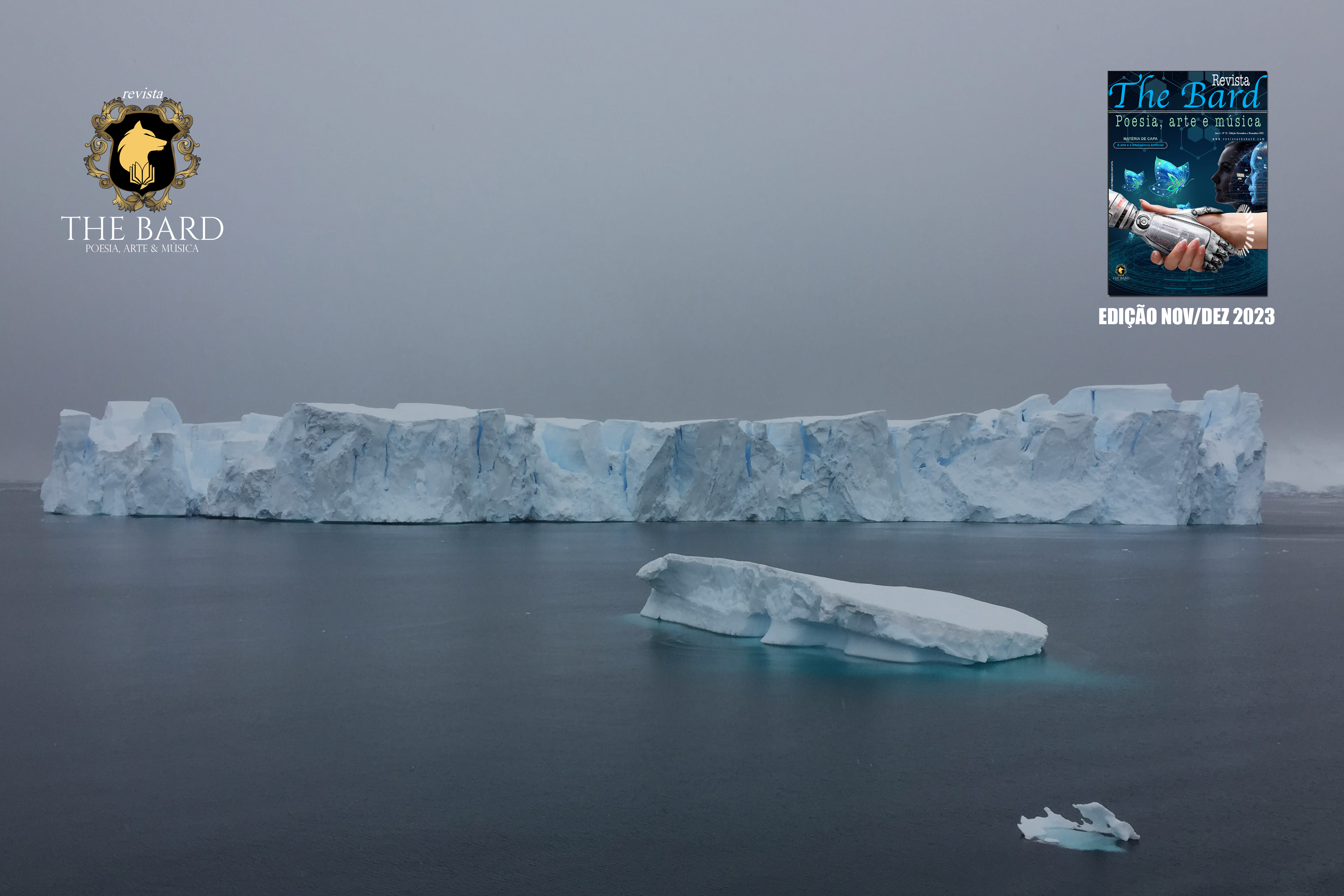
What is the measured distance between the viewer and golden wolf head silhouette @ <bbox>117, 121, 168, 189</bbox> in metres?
13.5

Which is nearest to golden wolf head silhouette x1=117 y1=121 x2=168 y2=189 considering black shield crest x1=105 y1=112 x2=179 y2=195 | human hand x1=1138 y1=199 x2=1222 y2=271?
black shield crest x1=105 y1=112 x2=179 y2=195

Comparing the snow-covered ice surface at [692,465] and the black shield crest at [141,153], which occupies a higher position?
the black shield crest at [141,153]

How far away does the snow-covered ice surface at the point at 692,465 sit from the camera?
18141 mm

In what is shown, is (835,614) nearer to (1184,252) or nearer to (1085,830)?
(1085,830)

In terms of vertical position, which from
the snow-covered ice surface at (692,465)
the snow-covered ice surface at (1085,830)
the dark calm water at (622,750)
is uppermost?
the snow-covered ice surface at (692,465)

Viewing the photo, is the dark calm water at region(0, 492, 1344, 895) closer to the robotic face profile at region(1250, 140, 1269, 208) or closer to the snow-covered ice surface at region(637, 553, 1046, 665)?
the snow-covered ice surface at region(637, 553, 1046, 665)

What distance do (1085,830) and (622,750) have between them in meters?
1.94

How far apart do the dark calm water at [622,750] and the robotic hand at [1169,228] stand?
297 inches

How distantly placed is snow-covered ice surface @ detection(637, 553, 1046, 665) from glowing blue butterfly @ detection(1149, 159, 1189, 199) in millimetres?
10391

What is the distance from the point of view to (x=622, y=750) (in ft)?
13.8

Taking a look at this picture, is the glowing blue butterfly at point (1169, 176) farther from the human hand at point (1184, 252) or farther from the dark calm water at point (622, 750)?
the dark calm water at point (622, 750)

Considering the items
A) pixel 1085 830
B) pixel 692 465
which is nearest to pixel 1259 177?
pixel 692 465

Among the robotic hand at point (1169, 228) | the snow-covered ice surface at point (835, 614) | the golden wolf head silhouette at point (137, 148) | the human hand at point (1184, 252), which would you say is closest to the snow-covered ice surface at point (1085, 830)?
the snow-covered ice surface at point (835, 614)

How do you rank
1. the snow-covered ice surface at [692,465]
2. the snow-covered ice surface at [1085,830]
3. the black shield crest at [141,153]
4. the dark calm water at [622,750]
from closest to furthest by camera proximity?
the dark calm water at [622,750] < the snow-covered ice surface at [1085,830] < the black shield crest at [141,153] < the snow-covered ice surface at [692,465]
